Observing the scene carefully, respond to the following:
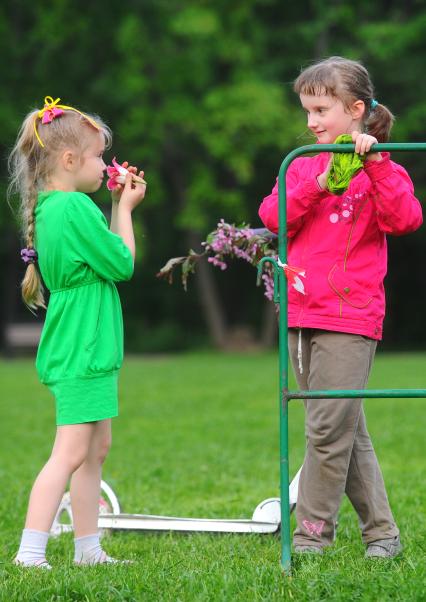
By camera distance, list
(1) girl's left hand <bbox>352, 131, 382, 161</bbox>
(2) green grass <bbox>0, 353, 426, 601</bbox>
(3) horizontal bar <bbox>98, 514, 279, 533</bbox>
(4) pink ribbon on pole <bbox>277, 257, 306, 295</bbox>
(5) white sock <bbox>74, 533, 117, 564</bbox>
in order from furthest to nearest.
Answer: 1. (3) horizontal bar <bbox>98, 514, 279, 533</bbox>
2. (5) white sock <bbox>74, 533, 117, 564</bbox>
3. (4) pink ribbon on pole <bbox>277, 257, 306, 295</bbox>
4. (1) girl's left hand <bbox>352, 131, 382, 161</bbox>
5. (2) green grass <bbox>0, 353, 426, 601</bbox>

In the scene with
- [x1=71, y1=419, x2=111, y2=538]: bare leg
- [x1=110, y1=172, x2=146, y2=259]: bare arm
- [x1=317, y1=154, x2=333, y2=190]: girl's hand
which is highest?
[x1=317, y1=154, x2=333, y2=190]: girl's hand

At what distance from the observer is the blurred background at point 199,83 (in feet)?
82.4

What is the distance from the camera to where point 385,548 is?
416 cm

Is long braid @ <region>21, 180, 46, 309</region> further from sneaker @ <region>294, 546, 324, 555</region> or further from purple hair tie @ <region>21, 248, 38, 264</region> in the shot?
sneaker @ <region>294, 546, 324, 555</region>

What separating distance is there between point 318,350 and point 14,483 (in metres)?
3.23

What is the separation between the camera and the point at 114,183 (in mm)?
4152

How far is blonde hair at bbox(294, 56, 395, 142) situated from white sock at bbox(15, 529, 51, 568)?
1.92 meters

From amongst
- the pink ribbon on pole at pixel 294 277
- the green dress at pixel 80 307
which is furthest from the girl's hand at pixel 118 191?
the pink ribbon on pole at pixel 294 277

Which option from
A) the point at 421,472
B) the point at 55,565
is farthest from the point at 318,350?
the point at 421,472

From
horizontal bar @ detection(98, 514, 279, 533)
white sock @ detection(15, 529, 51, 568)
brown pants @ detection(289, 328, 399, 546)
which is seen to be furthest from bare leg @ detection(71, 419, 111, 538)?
brown pants @ detection(289, 328, 399, 546)

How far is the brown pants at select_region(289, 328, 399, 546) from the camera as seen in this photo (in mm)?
4008

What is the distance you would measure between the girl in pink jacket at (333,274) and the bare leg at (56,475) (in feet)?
2.85

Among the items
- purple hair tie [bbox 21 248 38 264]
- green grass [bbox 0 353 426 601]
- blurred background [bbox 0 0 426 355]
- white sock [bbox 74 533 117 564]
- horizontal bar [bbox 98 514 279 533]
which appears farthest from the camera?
blurred background [bbox 0 0 426 355]

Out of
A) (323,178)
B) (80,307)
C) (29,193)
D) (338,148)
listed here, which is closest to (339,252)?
(323,178)
